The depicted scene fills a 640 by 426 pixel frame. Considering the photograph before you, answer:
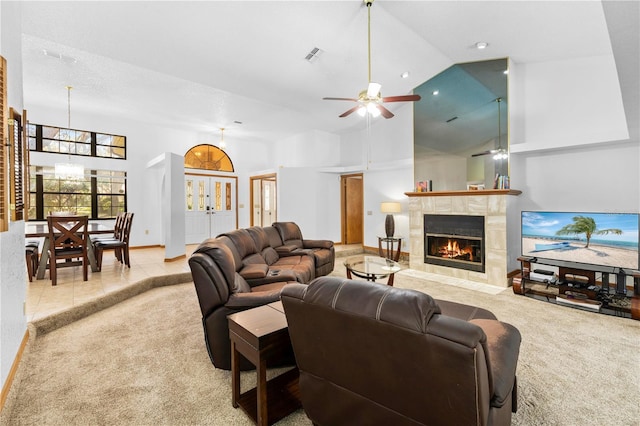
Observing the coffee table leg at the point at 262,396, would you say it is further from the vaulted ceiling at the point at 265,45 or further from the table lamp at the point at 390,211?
the table lamp at the point at 390,211

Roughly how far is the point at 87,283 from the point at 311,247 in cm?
344

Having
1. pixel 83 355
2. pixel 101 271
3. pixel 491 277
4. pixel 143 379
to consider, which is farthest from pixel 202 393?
pixel 491 277

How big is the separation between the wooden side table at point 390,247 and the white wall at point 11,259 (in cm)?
572

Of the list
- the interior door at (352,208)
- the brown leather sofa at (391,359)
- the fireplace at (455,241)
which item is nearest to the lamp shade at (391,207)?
the fireplace at (455,241)

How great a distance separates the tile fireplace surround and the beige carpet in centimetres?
129

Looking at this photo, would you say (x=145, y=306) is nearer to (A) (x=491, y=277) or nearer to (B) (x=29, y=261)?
(B) (x=29, y=261)

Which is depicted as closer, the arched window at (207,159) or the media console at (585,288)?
the media console at (585,288)

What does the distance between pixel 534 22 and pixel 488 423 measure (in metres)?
4.51

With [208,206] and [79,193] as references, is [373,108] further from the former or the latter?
[79,193]

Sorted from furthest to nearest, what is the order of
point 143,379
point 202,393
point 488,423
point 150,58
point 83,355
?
1. point 150,58
2. point 83,355
3. point 143,379
4. point 202,393
5. point 488,423

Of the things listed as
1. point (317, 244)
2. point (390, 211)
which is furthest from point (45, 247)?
point (390, 211)

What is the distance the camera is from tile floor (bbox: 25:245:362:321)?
321cm

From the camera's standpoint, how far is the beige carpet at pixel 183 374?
178 centimetres

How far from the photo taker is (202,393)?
1988mm
